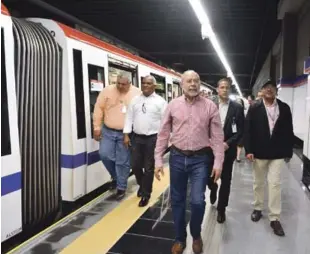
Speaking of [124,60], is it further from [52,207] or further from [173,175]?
[173,175]

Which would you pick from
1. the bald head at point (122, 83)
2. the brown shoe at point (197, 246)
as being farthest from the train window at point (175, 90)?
the brown shoe at point (197, 246)

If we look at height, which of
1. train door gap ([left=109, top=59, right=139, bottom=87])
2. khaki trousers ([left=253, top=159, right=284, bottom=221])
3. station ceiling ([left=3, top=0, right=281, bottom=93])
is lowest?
khaki trousers ([left=253, top=159, right=284, bottom=221])

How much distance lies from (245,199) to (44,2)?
7.04 metres

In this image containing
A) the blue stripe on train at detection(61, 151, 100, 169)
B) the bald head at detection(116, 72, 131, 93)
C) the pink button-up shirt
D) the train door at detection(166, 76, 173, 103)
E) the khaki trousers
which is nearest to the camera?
the pink button-up shirt

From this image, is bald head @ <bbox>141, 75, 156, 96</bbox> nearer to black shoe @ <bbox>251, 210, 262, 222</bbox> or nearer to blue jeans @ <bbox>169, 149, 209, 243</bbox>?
blue jeans @ <bbox>169, 149, 209, 243</bbox>

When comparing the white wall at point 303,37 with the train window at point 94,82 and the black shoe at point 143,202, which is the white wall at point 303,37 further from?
the black shoe at point 143,202

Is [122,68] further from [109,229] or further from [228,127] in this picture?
[109,229]

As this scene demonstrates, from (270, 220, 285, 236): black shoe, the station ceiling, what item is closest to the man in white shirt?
(270, 220, 285, 236): black shoe

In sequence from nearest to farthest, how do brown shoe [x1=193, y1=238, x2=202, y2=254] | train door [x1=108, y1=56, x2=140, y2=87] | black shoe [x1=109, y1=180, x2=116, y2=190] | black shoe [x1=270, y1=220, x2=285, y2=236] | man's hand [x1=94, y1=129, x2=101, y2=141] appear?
brown shoe [x1=193, y1=238, x2=202, y2=254] → black shoe [x1=270, y1=220, x2=285, y2=236] → man's hand [x1=94, y1=129, x2=101, y2=141] → black shoe [x1=109, y1=180, x2=116, y2=190] → train door [x1=108, y1=56, x2=140, y2=87]

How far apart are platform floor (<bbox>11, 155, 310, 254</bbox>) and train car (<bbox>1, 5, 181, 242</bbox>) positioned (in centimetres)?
34

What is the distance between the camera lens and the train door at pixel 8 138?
2.97 meters

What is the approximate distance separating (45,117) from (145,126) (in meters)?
1.21

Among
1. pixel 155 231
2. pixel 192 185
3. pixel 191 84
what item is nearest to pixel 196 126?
pixel 191 84

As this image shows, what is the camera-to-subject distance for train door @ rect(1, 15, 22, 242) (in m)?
2.97
